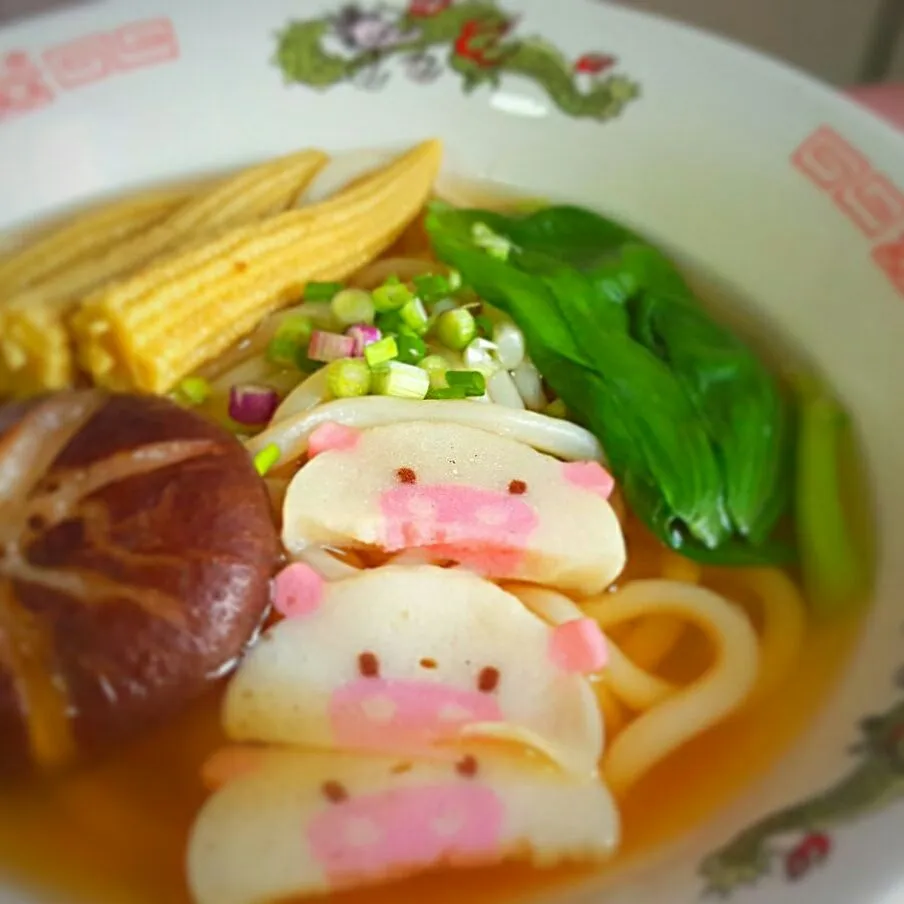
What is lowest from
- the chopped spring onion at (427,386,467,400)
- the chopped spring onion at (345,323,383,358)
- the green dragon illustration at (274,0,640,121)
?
the chopped spring onion at (427,386,467,400)

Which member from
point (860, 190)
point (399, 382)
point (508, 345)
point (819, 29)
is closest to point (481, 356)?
point (508, 345)

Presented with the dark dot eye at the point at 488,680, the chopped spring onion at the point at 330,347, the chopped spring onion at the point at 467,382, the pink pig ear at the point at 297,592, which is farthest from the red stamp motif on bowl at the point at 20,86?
the dark dot eye at the point at 488,680

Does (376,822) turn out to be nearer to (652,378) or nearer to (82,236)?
(652,378)

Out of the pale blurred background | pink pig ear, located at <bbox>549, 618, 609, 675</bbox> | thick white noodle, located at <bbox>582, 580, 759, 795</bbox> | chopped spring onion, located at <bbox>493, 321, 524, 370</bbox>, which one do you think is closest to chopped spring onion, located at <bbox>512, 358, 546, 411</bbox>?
chopped spring onion, located at <bbox>493, 321, 524, 370</bbox>

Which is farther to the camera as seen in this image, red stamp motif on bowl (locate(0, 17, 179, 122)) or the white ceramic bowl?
red stamp motif on bowl (locate(0, 17, 179, 122))

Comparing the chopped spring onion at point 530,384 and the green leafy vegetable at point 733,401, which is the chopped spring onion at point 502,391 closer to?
the chopped spring onion at point 530,384

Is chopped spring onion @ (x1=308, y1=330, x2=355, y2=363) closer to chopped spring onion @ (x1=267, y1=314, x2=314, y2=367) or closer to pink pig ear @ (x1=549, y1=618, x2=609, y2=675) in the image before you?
chopped spring onion @ (x1=267, y1=314, x2=314, y2=367)

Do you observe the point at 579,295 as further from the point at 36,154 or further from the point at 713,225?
the point at 36,154
